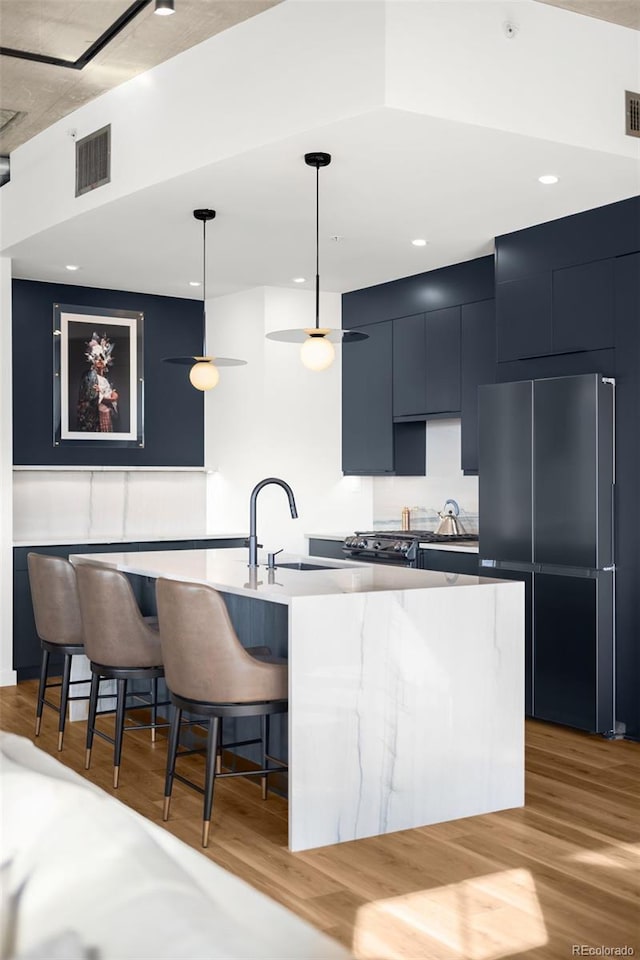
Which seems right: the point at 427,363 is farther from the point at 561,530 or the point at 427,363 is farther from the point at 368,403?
the point at 561,530

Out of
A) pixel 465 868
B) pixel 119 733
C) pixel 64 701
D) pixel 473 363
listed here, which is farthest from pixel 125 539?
pixel 465 868

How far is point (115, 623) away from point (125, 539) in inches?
106

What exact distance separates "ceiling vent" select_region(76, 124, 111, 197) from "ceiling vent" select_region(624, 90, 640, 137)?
2.50 meters

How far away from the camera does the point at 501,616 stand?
3918 mm

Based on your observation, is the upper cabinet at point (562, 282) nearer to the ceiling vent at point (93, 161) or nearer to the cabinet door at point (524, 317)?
the cabinet door at point (524, 317)

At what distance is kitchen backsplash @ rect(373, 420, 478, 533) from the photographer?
22.7 ft

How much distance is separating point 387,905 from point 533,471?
2800mm

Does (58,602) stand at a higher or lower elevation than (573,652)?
higher

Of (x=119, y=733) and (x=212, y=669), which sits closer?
(x=212, y=669)

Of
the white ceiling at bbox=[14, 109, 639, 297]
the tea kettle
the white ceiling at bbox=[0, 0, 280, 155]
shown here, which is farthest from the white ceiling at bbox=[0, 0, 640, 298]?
the tea kettle

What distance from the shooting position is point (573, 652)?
509 centimetres

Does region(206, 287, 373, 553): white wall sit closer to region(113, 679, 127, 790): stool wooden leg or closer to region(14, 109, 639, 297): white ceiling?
region(14, 109, 639, 297): white ceiling

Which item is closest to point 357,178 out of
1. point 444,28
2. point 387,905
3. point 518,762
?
point 444,28

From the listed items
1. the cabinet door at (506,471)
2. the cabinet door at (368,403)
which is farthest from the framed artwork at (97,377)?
the cabinet door at (506,471)
